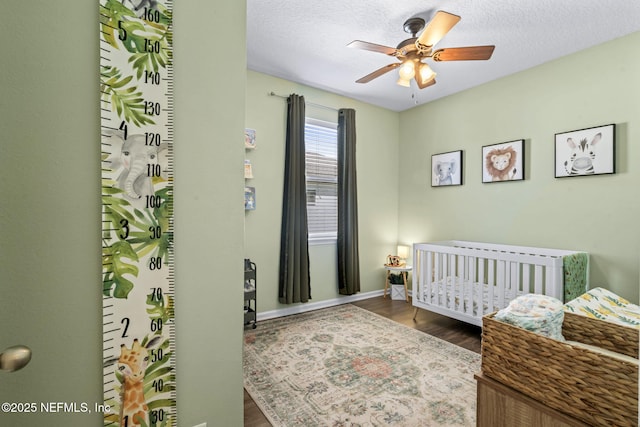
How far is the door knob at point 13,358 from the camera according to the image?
1.59 ft

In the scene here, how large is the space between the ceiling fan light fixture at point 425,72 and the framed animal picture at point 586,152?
55.0 inches

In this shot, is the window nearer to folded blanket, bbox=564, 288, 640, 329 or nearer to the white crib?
the white crib

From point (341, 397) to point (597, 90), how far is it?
3138mm

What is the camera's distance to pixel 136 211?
0.84 m

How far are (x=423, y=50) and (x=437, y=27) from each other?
28 cm

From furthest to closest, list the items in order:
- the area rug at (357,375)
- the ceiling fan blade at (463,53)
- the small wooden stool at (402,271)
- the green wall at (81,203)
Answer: the small wooden stool at (402,271) → the ceiling fan blade at (463,53) → the area rug at (357,375) → the green wall at (81,203)

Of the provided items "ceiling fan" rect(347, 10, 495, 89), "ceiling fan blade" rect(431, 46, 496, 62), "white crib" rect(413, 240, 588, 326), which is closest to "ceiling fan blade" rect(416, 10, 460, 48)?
"ceiling fan" rect(347, 10, 495, 89)

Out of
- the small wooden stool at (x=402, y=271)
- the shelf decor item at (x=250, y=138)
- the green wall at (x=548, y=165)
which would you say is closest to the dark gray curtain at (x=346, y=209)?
the small wooden stool at (x=402, y=271)

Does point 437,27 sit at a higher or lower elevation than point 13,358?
higher

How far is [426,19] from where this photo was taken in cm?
209

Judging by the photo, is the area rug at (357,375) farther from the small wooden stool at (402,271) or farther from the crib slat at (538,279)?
the small wooden stool at (402,271)

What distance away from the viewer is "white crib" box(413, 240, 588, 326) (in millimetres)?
2135

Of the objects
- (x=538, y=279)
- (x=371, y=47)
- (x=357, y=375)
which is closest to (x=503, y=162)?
(x=538, y=279)

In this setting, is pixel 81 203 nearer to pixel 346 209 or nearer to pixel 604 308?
pixel 604 308
